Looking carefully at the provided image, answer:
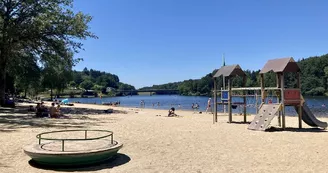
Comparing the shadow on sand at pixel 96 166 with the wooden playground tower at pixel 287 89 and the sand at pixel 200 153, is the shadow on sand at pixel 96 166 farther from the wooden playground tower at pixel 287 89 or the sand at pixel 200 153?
the wooden playground tower at pixel 287 89

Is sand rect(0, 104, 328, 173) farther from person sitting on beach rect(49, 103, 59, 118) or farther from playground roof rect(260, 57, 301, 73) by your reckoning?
person sitting on beach rect(49, 103, 59, 118)

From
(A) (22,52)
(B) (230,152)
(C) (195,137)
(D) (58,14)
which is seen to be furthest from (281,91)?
(A) (22,52)

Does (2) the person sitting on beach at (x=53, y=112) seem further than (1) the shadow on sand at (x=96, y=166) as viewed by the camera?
Yes

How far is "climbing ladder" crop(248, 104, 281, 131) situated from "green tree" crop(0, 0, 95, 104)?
726 inches

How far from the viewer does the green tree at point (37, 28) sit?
88.4 feet

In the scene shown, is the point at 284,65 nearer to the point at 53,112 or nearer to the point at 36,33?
the point at 53,112

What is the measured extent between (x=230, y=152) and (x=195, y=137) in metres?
3.43

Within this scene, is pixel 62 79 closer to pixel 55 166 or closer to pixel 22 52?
pixel 22 52

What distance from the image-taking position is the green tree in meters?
26.9

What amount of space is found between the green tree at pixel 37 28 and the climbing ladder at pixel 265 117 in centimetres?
1845

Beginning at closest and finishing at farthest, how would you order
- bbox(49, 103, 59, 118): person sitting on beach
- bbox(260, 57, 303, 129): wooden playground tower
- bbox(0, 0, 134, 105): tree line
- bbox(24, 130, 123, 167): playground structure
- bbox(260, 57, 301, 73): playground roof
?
bbox(24, 130, 123, 167): playground structure
bbox(260, 57, 303, 129): wooden playground tower
bbox(260, 57, 301, 73): playground roof
bbox(49, 103, 59, 118): person sitting on beach
bbox(0, 0, 134, 105): tree line

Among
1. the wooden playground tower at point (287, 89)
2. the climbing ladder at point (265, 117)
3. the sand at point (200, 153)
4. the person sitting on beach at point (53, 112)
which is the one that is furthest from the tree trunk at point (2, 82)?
the wooden playground tower at point (287, 89)

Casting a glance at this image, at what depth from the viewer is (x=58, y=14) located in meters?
28.5

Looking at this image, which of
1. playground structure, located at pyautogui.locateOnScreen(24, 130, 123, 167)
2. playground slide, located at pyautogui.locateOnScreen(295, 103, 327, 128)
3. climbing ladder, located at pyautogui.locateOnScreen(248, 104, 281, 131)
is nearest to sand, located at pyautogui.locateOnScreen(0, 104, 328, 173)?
playground structure, located at pyautogui.locateOnScreen(24, 130, 123, 167)
